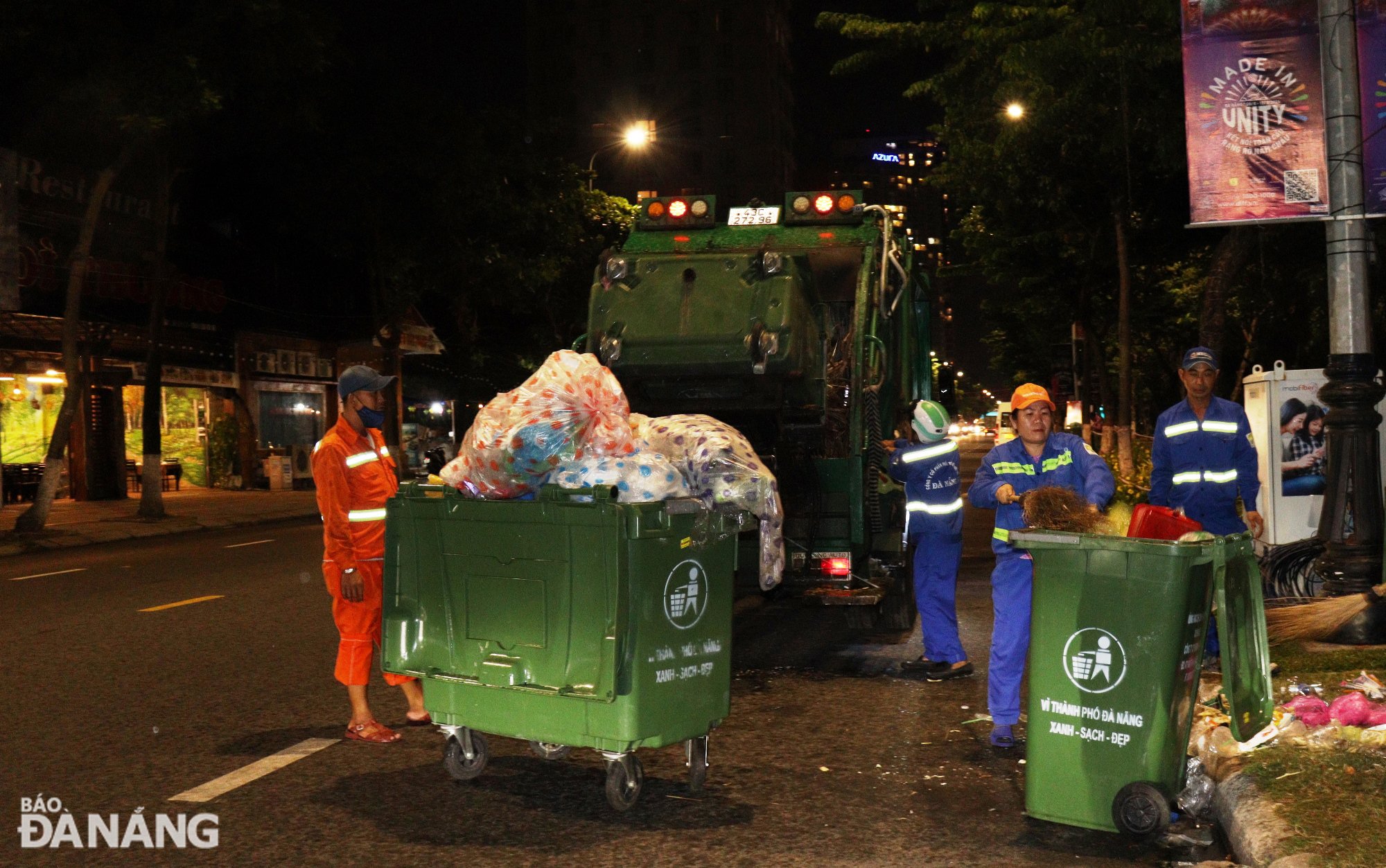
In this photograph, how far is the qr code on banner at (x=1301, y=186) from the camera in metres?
8.23

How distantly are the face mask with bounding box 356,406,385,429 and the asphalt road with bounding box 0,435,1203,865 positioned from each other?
151cm

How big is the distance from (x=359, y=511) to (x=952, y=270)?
2929cm

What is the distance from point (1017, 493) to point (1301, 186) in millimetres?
3589

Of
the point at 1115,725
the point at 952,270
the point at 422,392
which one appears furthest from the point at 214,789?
the point at 422,392

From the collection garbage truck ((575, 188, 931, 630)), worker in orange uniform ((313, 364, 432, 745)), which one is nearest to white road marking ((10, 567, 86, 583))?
garbage truck ((575, 188, 931, 630))

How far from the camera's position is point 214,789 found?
538 cm

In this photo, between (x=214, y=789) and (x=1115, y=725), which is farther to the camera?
(x=214, y=789)

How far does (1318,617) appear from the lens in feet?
24.7

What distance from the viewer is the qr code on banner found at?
823cm

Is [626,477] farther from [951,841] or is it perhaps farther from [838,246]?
[838,246]

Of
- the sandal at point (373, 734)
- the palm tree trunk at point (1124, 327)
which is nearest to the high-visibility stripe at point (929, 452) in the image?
the sandal at point (373, 734)

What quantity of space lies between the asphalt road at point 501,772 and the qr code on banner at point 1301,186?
3.50 meters

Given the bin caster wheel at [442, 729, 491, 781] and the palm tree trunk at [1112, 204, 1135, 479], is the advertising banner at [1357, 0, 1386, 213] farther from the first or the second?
the palm tree trunk at [1112, 204, 1135, 479]

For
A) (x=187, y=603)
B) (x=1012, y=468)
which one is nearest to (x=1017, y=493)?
(x=1012, y=468)
